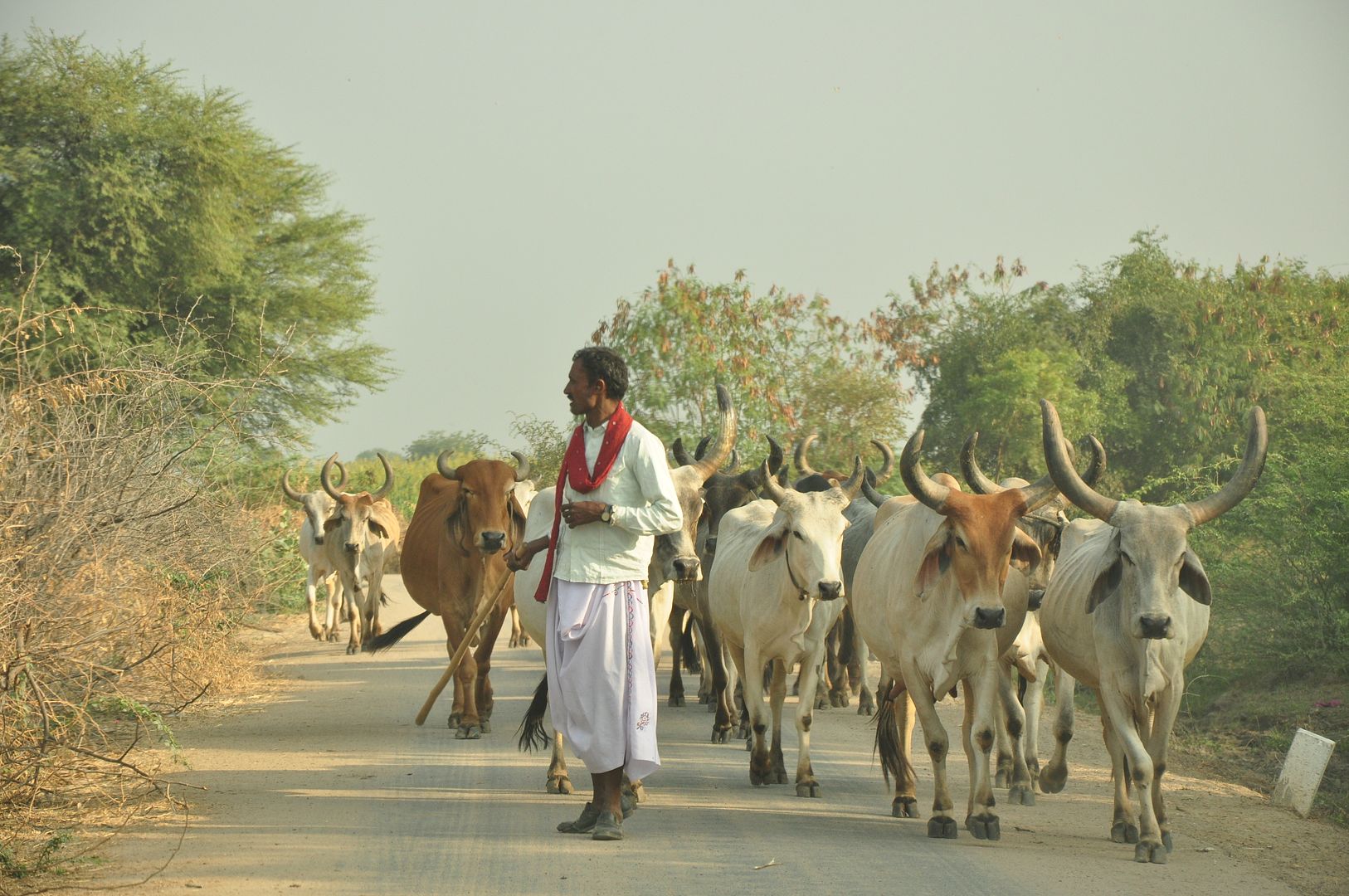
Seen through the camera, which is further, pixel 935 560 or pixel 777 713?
pixel 777 713

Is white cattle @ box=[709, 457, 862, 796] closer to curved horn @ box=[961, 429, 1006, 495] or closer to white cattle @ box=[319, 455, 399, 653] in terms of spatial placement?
curved horn @ box=[961, 429, 1006, 495]

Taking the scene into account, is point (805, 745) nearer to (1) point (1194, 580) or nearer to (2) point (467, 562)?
(1) point (1194, 580)

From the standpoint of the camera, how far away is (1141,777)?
6688 mm

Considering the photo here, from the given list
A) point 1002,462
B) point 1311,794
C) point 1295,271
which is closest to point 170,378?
point 1311,794

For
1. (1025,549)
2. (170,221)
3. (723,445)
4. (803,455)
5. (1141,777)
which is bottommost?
(1141,777)

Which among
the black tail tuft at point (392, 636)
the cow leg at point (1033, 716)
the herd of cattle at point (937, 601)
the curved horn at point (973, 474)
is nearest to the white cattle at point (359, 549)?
the black tail tuft at point (392, 636)

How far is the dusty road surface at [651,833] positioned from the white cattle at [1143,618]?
13.9 inches

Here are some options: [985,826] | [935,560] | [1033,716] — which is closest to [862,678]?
[1033,716]

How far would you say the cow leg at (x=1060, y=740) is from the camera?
27.3ft

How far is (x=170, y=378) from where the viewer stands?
764 centimetres

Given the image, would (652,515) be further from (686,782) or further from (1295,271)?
(1295,271)

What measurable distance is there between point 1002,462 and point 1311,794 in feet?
45.3

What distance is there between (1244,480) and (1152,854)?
179cm

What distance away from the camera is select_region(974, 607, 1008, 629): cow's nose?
22.3 ft
